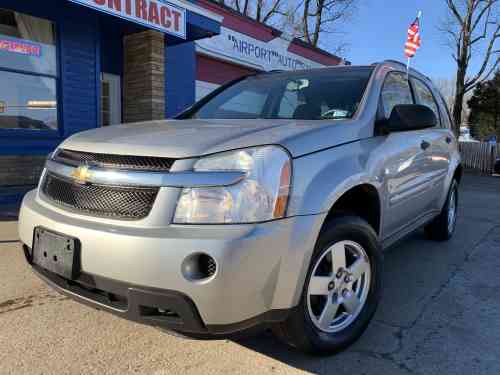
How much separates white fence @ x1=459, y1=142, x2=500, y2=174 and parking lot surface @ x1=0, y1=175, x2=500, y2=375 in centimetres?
1766

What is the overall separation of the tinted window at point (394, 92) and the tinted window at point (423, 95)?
21 cm

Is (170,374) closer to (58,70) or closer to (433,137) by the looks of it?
(433,137)

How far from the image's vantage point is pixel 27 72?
6738 millimetres

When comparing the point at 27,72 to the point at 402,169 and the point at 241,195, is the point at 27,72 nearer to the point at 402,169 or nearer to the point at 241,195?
the point at 402,169

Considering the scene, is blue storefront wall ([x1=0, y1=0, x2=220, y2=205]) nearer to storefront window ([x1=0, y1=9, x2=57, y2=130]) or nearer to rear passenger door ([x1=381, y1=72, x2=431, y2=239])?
storefront window ([x1=0, y1=9, x2=57, y2=130])

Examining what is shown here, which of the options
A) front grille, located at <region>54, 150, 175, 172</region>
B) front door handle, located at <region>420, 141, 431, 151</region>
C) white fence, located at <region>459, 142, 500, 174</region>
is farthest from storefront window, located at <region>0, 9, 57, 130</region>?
white fence, located at <region>459, 142, 500, 174</region>

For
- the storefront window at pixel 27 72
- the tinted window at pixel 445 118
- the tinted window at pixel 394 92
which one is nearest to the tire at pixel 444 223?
the tinted window at pixel 445 118

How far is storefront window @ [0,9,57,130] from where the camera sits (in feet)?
21.6

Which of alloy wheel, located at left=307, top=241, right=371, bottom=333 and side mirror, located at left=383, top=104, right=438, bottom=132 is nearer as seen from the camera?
alloy wheel, located at left=307, top=241, right=371, bottom=333

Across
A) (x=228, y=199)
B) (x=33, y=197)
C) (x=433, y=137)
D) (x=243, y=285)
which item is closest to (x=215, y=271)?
(x=243, y=285)

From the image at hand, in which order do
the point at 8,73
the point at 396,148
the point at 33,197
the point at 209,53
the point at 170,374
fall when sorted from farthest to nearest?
the point at 209,53 → the point at 8,73 → the point at 396,148 → the point at 33,197 → the point at 170,374

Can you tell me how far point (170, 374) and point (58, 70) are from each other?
6408 millimetres

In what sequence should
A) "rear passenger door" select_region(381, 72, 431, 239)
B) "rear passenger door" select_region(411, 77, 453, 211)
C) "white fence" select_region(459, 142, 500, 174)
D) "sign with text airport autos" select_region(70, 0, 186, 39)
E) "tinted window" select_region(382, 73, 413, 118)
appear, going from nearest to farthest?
"rear passenger door" select_region(381, 72, 431, 239) → "tinted window" select_region(382, 73, 413, 118) → "rear passenger door" select_region(411, 77, 453, 211) → "sign with text airport autos" select_region(70, 0, 186, 39) → "white fence" select_region(459, 142, 500, 174)

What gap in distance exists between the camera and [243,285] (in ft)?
5.77
